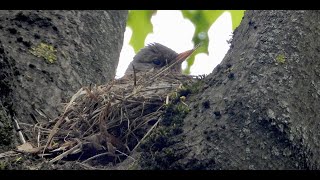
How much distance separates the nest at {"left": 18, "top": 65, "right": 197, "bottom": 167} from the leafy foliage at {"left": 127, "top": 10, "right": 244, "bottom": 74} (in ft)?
2.27

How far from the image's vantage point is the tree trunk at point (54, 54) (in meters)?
2.62

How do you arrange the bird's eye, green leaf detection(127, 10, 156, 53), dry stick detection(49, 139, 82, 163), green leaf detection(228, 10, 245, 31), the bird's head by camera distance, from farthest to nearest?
the bird's eye → the bird's head → green leaf detection(127, 10, 156, 53) → green leaf detection(228, 10, 245, 31) → dry stick detection(49, 139, 82, 163)

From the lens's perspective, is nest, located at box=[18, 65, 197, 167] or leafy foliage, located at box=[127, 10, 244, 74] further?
leafy foliage, located at box=[127, 10, 244, 74]

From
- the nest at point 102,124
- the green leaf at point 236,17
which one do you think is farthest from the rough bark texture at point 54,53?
the green leaf at point 236,17

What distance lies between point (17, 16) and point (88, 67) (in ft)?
1.54

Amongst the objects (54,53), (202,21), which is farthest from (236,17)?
(54,53)

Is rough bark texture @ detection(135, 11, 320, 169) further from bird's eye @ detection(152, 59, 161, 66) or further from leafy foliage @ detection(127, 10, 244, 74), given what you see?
bird's eye @ detection(152, 59, 161, 66)

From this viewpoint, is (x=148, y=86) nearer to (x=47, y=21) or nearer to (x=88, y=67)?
(x=88, y=67)

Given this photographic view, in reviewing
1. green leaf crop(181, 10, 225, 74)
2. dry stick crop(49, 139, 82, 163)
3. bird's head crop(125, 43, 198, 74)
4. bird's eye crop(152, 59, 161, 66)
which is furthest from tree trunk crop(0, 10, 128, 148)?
bird's eye crop(152, 59, 161, 66)

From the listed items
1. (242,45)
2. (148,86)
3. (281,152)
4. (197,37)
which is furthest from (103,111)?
(197,37)

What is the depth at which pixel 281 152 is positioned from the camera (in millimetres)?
1734

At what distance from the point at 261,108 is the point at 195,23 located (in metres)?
1.72

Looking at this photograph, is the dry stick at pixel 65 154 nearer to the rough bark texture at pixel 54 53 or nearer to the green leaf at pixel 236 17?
the rough bark texture at pixel 54 53

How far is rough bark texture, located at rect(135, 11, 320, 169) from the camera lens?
1.73 metres
